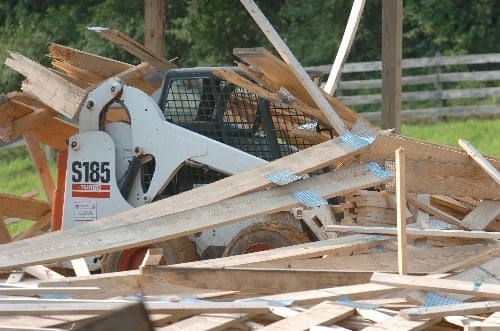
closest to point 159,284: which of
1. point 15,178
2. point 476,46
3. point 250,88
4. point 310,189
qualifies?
point 310,189

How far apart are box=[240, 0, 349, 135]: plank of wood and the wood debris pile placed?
18 mm

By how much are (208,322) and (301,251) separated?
5.82 feet

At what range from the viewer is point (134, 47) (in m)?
12.0

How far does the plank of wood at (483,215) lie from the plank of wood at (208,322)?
3.10m

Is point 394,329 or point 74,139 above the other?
point 74,139

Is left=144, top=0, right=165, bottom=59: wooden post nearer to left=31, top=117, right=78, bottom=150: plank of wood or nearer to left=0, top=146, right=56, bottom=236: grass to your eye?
left=31, top=117, right=78, bottom=150: plank of wood

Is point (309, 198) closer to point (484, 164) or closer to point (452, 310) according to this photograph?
point (484, 164)

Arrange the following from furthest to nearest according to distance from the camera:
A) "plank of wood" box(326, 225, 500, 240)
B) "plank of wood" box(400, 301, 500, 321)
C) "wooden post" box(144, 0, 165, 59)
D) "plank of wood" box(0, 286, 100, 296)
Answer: "wooden post" box(144, 0, 165, 59), "plank of wood" box(326, 225, 500, 240), "plank of wood" box(0, 286, 100, 296), "plank of wood" box(400, 301, 500, 321)

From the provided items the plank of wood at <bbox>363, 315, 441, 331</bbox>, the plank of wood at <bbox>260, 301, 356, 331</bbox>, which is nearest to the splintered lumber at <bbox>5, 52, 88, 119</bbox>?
the plank of wood at <bbox>260, 301, 356, 331</bbox>

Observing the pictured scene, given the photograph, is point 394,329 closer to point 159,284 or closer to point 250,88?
point 159,284

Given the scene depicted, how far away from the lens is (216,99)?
10.9m

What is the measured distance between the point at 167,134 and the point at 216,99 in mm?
507

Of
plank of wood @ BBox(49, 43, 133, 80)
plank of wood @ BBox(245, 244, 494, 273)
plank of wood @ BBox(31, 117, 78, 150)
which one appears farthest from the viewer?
plank of wood @ BBox(31, 117, 78, 150)

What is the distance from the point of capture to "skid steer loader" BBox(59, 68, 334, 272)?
1054 centimetres
